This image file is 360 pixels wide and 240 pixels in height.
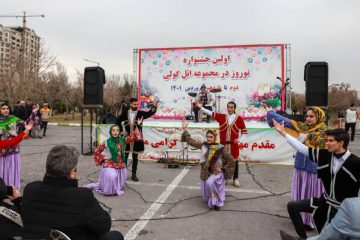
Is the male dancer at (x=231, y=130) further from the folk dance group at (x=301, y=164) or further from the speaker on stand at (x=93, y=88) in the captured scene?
the speaker on stand at (x=93, y=88)

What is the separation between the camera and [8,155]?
555 cm

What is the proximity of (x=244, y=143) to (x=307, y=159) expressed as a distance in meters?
5.23

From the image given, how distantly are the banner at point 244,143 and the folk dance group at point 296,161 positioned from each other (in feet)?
8.70

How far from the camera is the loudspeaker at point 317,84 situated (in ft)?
30.6

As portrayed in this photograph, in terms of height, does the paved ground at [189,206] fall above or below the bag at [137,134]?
below

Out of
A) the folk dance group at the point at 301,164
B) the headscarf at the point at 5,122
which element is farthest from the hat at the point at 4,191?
the headscarf at the point at 5,122

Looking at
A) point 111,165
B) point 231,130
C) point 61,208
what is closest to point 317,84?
point 231,130

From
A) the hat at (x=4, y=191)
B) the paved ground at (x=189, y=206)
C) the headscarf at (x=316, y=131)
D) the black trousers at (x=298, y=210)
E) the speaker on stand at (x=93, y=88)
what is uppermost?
the speaker on stand at (x=93, y=88)

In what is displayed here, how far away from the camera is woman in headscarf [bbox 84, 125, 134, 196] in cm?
597

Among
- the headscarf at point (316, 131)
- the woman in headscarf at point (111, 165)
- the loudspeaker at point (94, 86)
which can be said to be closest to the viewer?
the headscarf at point (316, 131)

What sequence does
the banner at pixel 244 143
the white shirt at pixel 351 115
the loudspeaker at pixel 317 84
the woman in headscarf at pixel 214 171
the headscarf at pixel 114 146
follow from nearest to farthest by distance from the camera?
the woman in headscarf at pixel 214 171, the headscarf at pixel 114 146, the loudspeaker at pixel 317 84, the banner at pixel 244 143, the white shirt at pixel 351 115

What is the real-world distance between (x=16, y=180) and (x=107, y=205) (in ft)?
5.52

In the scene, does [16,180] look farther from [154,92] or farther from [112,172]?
[154,92]

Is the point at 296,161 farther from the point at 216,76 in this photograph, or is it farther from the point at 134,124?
the point at 216,76
